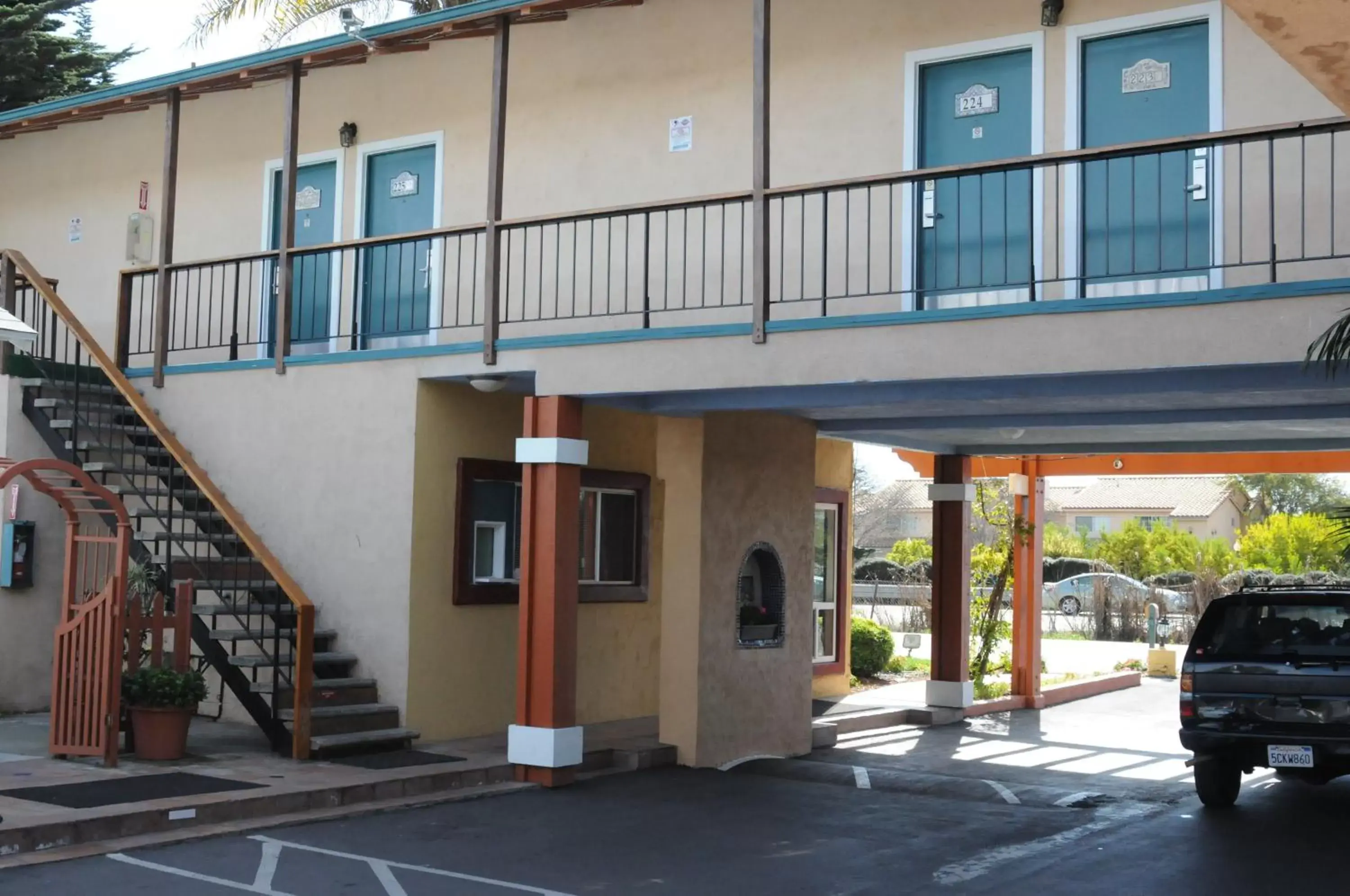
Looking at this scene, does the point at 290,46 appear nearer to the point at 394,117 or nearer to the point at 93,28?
the point at 394,117

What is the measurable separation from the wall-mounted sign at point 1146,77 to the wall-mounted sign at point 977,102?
38.6 inches

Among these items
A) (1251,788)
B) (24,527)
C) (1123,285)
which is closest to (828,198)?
(1123,285)

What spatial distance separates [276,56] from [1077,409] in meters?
7.30

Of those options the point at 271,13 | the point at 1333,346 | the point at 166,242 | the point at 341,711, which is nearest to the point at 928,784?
the point at 341,711

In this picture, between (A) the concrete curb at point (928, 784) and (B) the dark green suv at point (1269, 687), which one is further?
(A) the concrete curb at point (928, 784)

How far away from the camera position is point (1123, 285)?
35.7 feet

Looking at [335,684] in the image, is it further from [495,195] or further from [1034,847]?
[1034,847]

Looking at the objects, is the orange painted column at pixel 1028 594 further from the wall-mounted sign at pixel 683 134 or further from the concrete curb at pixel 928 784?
the wall-mounted sign at pixel 683 134

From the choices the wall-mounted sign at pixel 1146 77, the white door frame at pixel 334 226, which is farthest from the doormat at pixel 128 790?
the wall-mounted sign at pixel 1146 77

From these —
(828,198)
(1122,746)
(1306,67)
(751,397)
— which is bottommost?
(1122,746)

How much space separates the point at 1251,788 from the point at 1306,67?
25.4 feet

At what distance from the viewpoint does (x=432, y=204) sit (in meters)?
13.9

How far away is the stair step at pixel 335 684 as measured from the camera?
10.9m

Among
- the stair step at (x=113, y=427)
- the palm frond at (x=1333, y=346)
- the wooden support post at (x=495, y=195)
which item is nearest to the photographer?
the palm frond at (x=1333, y=346)
